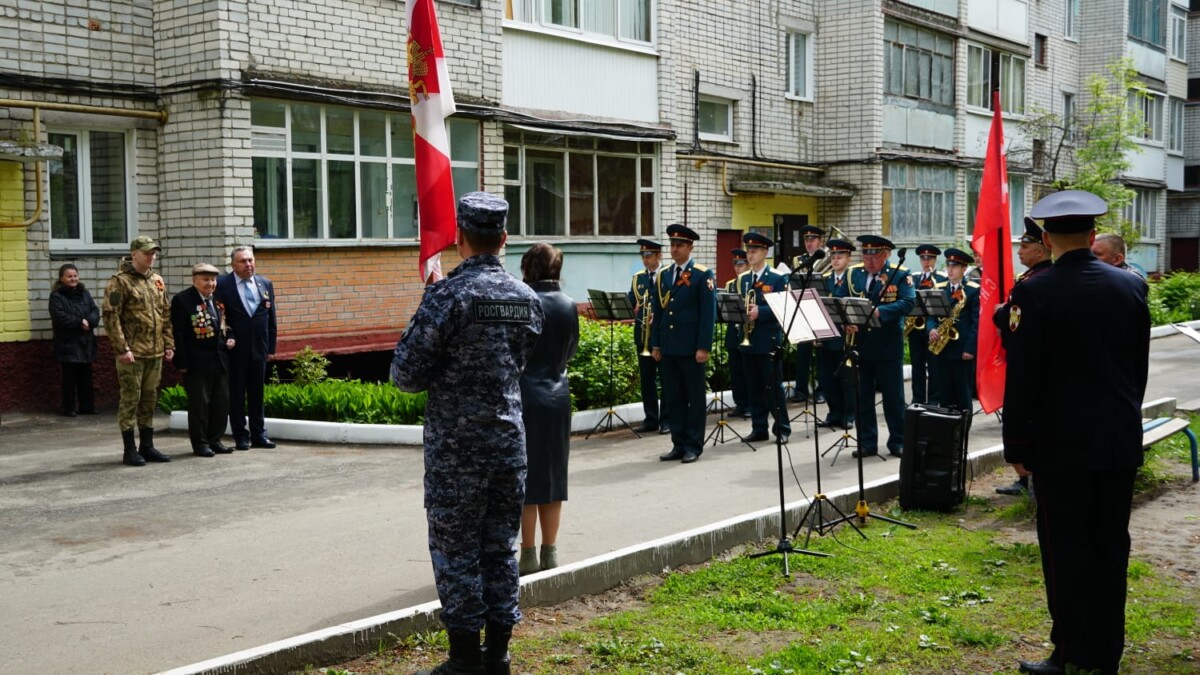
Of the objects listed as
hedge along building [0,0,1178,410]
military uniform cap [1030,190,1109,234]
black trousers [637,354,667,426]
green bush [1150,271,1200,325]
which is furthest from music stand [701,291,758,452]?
green bush [1150,271,1200,325]

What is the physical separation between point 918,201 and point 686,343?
1869 centimetres

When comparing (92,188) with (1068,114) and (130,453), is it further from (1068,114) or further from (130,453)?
(1068,114)

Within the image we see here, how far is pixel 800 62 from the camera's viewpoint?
27.0 m

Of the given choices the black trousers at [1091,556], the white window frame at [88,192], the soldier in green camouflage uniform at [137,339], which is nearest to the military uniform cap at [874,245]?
the black trousers at [1091,556]

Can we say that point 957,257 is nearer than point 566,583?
No

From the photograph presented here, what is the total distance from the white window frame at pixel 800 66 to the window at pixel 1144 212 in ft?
60.2

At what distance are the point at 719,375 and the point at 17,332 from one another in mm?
8243

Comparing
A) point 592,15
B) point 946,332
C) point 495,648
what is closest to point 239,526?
point 495,648

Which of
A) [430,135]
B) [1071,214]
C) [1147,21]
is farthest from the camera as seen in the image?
[1147,21]

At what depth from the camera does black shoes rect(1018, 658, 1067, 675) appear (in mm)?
5250

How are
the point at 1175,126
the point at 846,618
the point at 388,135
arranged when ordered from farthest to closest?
1. the point at 1175,126
2. the point at 388,135
3. the point at 846,618

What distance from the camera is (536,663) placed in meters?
5.52

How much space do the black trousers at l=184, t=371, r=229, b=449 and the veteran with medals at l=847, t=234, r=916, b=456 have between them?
5908 millimetres

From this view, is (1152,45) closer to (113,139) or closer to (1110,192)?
(1110,192)
